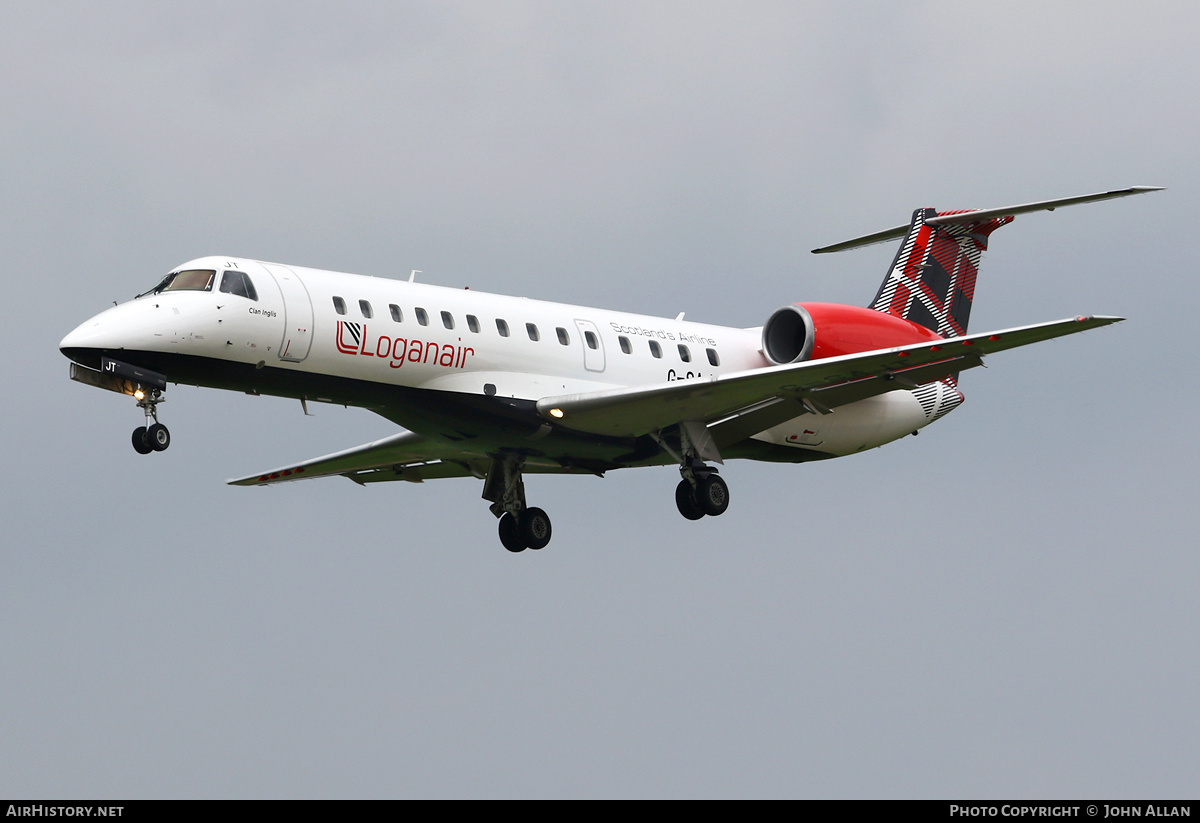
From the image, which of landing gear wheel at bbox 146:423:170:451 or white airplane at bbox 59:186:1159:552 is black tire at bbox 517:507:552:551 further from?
landing gear wheel at bbox 146:423:170:451

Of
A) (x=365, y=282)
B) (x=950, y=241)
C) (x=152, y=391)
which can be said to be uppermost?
(x=950, y=241)

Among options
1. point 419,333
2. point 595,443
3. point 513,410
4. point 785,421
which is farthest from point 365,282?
point 785,421

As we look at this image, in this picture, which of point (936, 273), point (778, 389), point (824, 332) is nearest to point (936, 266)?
point (936, 273)

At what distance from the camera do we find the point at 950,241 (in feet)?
103

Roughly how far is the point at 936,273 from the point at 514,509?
9057 mm

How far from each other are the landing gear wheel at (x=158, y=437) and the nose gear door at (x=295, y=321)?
206cm

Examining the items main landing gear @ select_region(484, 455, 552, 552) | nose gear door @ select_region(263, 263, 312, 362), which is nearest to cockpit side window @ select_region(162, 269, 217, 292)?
nose gear door @ select_region(263, 263, 312, 362)

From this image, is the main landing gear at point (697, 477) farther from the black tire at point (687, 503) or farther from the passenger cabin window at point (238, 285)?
the passenger cabin window at point (238, 285)

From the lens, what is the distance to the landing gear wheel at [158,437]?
2216 cm

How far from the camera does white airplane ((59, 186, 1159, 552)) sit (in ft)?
76.3

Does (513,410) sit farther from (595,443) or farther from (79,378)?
(79,378)

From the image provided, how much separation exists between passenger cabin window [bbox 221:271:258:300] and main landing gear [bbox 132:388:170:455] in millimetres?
1760

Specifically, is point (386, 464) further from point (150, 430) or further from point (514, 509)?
point (150, 430)

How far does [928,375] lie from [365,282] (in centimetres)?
875
